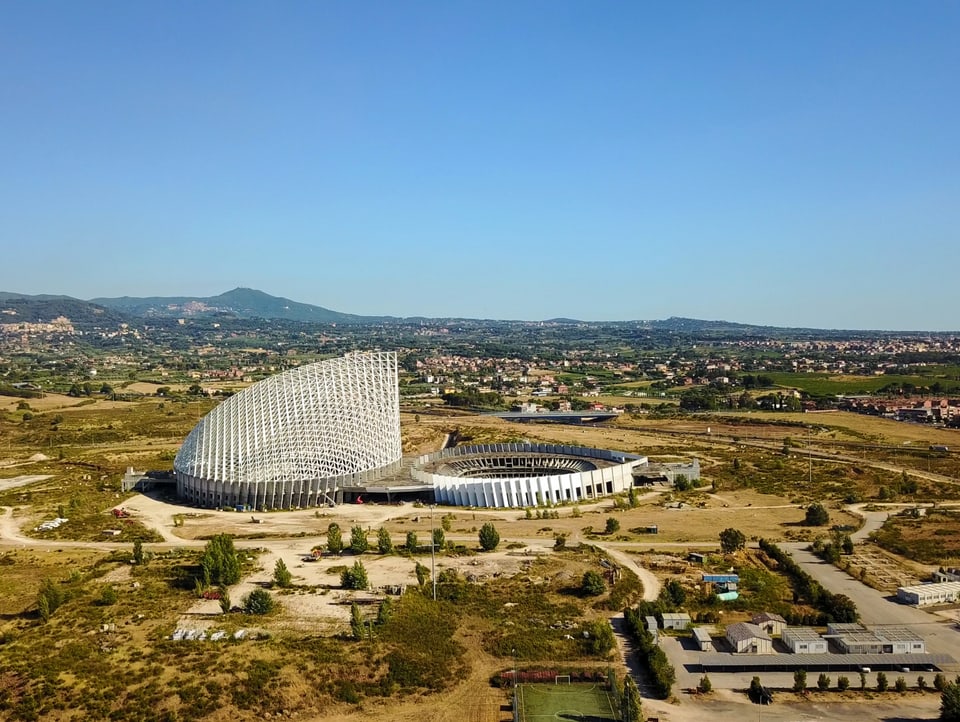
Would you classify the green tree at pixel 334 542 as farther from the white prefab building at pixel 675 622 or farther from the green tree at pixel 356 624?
the white prefab building at pixel 675 622

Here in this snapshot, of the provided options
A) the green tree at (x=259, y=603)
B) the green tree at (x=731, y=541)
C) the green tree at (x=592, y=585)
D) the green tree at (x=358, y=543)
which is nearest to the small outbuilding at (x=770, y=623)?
the green tree at (x=592, y=585)

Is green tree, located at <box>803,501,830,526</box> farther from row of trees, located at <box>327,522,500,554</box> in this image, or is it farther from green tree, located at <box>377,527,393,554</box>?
green tree, located at <box>377,527,393,554</box>

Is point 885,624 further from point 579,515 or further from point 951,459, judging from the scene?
point 951,459

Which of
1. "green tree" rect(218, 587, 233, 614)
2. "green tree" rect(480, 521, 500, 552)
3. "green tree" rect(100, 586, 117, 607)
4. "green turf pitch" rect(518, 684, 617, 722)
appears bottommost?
"green tree" rect(100, 586, 117, 607)

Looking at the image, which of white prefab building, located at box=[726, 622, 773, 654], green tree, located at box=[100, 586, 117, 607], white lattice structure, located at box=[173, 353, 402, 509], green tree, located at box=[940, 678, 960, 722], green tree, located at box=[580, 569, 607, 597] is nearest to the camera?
green tree, located at box=[940, 678, 960, 722]

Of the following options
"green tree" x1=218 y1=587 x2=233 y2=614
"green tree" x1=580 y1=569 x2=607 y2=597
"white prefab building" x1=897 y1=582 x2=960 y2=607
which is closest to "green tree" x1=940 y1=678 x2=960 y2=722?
"white prefab building" x1=897 y1=582 x2=960 y2=607

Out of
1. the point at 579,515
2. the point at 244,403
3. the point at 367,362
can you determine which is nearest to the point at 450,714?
the point at 579,515
